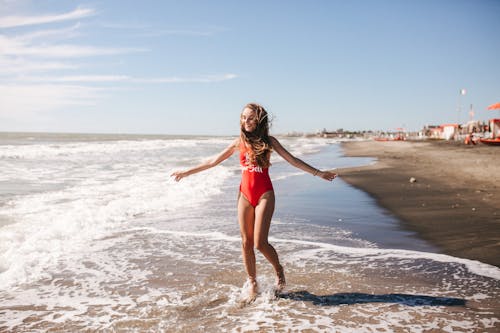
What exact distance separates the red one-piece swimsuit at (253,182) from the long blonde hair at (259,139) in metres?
0.06

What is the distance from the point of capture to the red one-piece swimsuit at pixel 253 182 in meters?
4.16

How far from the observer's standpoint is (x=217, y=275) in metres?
4.91

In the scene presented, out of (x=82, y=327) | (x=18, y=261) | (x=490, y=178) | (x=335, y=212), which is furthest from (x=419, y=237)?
(x=490, y=178)

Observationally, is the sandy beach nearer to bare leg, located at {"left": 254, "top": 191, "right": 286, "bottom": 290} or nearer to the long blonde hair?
bare leg, located at {"left": 254, "top": 191, "right": 286, "bottom": 290}

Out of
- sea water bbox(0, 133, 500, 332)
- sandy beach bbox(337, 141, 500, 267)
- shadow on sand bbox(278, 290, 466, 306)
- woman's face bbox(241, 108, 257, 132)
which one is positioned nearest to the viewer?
sea water bbox(0, 133, 500, 332)

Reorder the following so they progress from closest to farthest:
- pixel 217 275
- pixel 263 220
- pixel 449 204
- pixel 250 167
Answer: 1. pixel 263 220
2. pixel 250 167
3. pixel 217 275
4. pixel 449 204

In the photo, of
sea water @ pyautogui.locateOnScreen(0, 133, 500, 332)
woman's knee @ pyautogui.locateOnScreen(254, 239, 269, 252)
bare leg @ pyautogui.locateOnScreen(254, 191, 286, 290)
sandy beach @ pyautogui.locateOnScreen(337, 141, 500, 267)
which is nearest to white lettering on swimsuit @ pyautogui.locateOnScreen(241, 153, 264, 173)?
bare leg @ pyautogui.locateOnScreen(254, 191, 286, 290)

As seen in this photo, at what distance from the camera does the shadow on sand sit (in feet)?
13.3

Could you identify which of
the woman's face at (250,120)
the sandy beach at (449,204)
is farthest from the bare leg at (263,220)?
the sandy beach at (449,204)

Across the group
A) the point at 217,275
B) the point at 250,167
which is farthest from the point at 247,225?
the point at 217,275

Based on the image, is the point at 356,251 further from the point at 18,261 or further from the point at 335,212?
the point at 18,261

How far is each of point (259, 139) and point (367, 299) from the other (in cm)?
204

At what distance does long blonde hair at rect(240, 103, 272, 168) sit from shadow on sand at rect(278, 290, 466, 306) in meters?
1.47

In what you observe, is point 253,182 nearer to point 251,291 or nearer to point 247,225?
point 247,225
